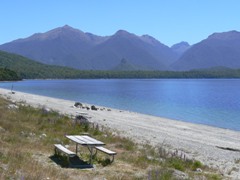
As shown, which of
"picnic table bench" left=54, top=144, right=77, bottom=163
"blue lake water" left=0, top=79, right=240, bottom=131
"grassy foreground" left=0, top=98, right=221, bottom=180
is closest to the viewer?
"grassy foreground" left=0, top=98, right=221, bottom=180

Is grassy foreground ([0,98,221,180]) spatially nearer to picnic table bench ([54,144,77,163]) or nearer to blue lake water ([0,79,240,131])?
picnic table bench ([54,144,77,163])

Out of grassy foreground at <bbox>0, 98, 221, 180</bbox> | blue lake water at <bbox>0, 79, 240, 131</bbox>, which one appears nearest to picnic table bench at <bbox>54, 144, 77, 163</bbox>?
grassy foreground at <bbox>0, 98, 221, 180</bbox>

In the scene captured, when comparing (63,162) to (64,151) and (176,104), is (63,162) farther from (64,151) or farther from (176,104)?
(176,104)

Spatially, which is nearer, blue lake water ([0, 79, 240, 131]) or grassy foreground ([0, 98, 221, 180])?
Result: grassy foreground ([0, 98, 221, 180])

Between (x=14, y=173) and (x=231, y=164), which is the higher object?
→ (x=14, y=173)

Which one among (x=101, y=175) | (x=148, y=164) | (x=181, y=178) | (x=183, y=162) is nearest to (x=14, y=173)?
(x=101, y=175)

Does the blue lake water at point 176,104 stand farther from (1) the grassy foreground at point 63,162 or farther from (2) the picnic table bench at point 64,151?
(2) the picnic table bench at point 64,151

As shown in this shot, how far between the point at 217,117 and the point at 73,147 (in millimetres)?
45149

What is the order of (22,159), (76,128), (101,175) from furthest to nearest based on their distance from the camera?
(76,128) < (101,175) < (22,159)

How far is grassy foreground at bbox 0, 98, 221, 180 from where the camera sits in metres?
9.75

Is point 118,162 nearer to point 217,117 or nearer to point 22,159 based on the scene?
point 22,159

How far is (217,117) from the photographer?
57844 millimetres

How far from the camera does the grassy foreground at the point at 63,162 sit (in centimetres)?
975

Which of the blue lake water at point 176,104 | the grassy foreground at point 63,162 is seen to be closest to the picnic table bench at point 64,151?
the grassy foreground at point 63,162
